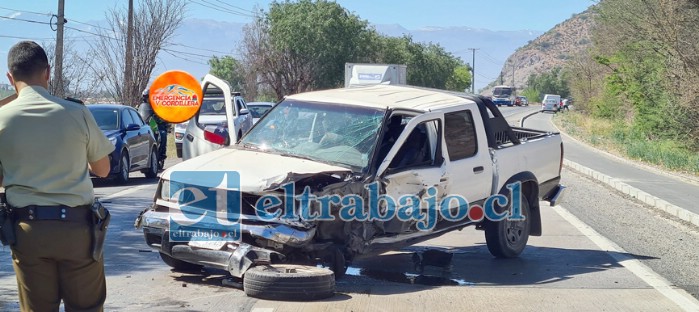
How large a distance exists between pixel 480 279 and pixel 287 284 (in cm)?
237

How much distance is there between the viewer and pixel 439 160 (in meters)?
8.95

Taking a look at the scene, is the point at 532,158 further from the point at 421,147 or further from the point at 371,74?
the point at 371,74

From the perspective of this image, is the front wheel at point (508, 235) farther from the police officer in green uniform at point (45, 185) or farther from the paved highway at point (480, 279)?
the police officer in green uniform at point (45, 185)

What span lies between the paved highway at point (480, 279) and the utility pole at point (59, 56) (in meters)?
15.3

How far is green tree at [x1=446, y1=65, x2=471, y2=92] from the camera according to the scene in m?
93.3

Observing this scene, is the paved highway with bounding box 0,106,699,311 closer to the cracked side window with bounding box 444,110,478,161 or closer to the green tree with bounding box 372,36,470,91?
the cracked side window with bounding box 444,110,478,161

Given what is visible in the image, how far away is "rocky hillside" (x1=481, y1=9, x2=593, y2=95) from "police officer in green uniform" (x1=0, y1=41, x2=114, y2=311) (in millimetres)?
153781

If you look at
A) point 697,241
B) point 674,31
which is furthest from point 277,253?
point 674,31

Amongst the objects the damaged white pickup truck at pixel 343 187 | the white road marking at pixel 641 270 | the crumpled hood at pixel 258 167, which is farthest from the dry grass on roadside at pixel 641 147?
the crumpled hood at pixel 258 167

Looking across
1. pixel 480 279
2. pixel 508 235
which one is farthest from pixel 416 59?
pixel 480 279


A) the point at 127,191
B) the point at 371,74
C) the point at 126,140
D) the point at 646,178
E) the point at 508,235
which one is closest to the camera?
the point at 508,235

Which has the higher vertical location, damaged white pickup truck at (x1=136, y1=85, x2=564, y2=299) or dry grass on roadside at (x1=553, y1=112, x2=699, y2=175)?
damaged white pickup truck at (x1=136, y1=85, x2=564, y2=299)

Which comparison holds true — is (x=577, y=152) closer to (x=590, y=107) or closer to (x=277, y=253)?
(x=277, y=253)

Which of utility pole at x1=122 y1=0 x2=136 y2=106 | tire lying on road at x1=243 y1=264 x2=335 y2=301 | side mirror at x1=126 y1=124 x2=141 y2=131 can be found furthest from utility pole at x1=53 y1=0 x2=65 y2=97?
tire lying on road at x1=243 y1=264 x2=335 y2=301
